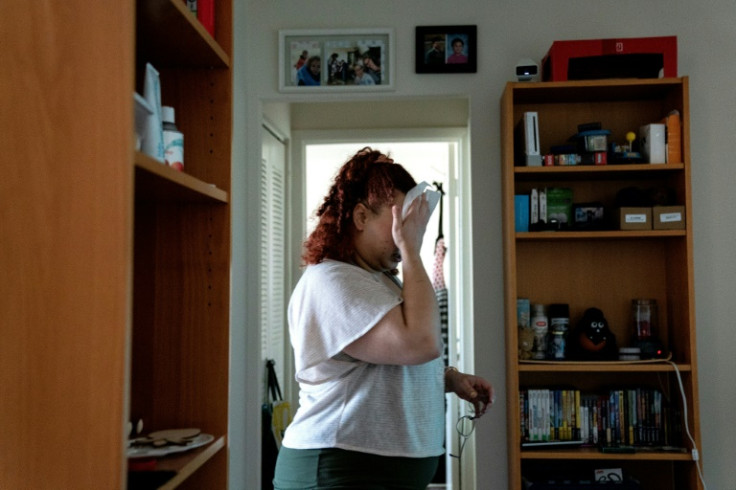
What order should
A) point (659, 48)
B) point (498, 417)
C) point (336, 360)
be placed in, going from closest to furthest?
point (336, 360), point (659, 48), point (498, 417)

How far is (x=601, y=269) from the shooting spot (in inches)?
124

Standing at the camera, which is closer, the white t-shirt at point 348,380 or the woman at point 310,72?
the white t-shirt at point 348,380

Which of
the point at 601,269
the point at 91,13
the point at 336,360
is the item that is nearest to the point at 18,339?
the point at 91,13

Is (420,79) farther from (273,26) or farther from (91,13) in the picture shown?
(91,13)

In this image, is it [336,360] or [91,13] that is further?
[336,360]

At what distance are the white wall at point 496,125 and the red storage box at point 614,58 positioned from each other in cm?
32

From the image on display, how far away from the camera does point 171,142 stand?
1.24 meters

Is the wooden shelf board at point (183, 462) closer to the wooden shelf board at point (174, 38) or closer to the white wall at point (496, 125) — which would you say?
the wooden shelf board at point (174, 38)

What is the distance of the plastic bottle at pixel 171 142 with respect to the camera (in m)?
1.23

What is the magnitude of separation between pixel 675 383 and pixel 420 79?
1688 millimetres

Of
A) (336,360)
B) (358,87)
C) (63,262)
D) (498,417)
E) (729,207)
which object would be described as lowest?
(498,417)

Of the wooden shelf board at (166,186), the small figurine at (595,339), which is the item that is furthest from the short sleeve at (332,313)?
the small figurine at (595,339)

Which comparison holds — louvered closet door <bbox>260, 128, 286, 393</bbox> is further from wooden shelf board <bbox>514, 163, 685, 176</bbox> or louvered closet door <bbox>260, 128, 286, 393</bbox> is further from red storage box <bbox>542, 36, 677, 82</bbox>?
red storage box <bbox>542, 36, 677, 82</bbox>

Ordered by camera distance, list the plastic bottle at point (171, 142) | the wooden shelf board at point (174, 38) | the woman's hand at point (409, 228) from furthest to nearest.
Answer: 1. the woman's hand at point (409, 228)
2. the plastic bottle at point (171, 142)
3. the wooden shelf board at point (174, 38)
